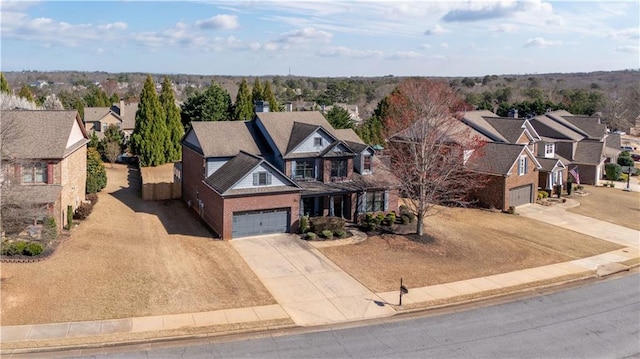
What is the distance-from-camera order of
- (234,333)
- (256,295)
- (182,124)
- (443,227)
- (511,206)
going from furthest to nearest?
(182,124)
(511,206)
(443,227)
(256,295)
(234,333)

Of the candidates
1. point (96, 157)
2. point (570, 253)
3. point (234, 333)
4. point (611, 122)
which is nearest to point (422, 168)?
point (570, 253)

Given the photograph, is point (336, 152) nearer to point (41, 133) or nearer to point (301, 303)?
point (301, 303)

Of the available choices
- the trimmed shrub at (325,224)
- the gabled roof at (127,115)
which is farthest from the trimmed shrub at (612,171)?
the gabled roof at (127,115)

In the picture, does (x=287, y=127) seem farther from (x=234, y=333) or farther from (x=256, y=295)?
(x=234, y=333)

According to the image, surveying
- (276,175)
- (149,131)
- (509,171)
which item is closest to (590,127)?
(509,171)

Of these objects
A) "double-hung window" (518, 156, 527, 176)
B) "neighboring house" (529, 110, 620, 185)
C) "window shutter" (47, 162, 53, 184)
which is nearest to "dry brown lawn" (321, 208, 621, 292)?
"double-hung window" (518, 156, 527, 176)
